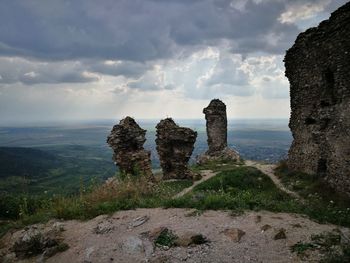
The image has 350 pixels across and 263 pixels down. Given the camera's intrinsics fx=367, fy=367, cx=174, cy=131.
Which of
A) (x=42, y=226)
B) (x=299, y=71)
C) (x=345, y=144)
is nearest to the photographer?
(x=42, y=226)

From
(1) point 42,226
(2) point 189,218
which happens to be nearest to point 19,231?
(1) point 42,226

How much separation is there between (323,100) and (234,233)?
15.0m

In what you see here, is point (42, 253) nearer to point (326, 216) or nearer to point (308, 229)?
point (308, 229)

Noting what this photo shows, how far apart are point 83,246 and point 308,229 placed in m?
6.26

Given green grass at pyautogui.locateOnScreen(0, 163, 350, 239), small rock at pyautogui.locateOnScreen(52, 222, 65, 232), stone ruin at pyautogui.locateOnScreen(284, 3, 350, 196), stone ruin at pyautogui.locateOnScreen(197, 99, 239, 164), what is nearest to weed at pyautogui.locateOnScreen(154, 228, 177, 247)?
green grass at pyautogui.locateOnScreen(0, 163, 350, 239)

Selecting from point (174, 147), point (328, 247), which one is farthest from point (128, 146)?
point (328, 247)

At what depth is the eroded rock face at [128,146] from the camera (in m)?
25.2

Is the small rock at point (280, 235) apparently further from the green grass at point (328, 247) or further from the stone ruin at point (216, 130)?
the stone ruin at point (216, 130)

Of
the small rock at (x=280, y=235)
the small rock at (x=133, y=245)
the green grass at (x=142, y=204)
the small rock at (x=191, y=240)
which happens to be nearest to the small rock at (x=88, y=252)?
the small rock at (x=133, y=245)

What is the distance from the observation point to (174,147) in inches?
1176

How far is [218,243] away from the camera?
954 centimetres

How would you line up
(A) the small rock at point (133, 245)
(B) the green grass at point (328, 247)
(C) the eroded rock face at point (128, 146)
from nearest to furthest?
1. (B) the green grass at point (328, 247)
2. (A) the small rock at point (133, 245)
3. (C) the eroded rock face at point (128, 146)

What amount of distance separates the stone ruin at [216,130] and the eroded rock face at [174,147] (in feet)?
38.9

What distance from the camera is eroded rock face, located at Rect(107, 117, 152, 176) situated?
25.2 metres
